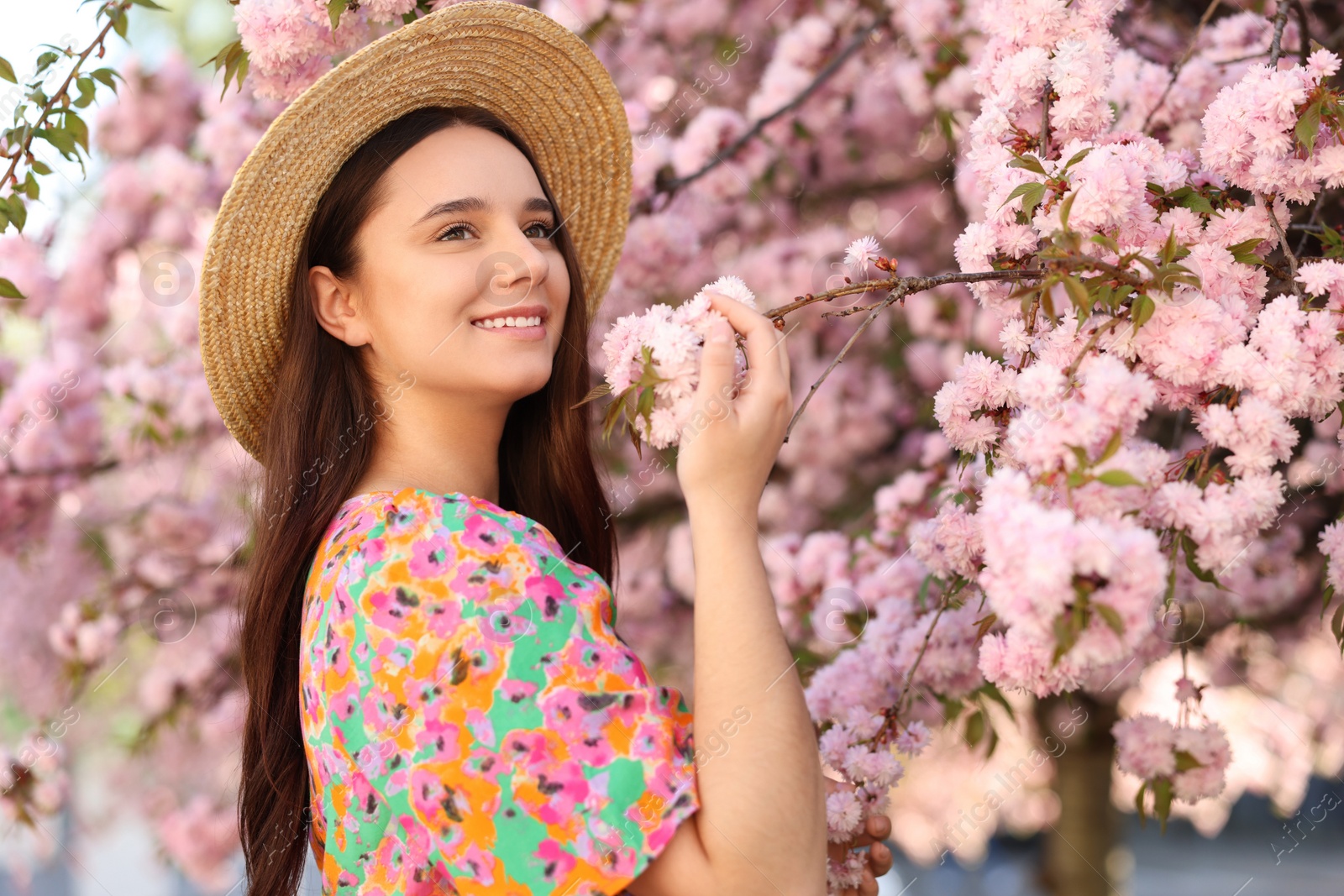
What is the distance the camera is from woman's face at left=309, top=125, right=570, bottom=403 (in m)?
1.42

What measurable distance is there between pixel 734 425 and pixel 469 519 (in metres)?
0.32

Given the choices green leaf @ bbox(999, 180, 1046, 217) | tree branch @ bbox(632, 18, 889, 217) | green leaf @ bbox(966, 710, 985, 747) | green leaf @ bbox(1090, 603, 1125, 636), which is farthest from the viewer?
tree branch @ bbox(632, 18, 889, 217)

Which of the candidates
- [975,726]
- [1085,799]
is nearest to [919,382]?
[1085,799]

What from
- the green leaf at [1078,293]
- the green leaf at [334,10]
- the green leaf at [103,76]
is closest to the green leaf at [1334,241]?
the green leaf at [1078,293]

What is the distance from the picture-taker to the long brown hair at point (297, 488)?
1445mm

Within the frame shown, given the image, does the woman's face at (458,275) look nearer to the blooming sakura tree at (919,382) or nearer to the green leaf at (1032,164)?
the blooming sakura tree at (919,382)

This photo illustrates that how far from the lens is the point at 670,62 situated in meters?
3.91

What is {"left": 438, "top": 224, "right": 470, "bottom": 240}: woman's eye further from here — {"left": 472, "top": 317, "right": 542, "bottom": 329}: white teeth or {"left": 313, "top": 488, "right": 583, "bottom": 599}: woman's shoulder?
{"left": 313, "top": 488, "right": 583, "bottom": 599}: woman's shoulder

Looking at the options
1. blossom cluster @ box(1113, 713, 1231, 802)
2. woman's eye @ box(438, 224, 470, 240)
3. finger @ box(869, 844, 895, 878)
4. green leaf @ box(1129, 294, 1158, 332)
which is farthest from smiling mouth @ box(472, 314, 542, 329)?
blossom cluster @ box(1113, 713, 1231, 802)

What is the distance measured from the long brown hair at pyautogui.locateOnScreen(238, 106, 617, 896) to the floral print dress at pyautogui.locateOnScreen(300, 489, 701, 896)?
0.77ft

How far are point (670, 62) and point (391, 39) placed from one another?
2.56 metres

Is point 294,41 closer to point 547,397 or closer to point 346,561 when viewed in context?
point 547,397

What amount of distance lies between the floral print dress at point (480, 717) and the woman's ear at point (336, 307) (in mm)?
411

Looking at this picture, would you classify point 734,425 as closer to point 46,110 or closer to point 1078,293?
point 1078,293
